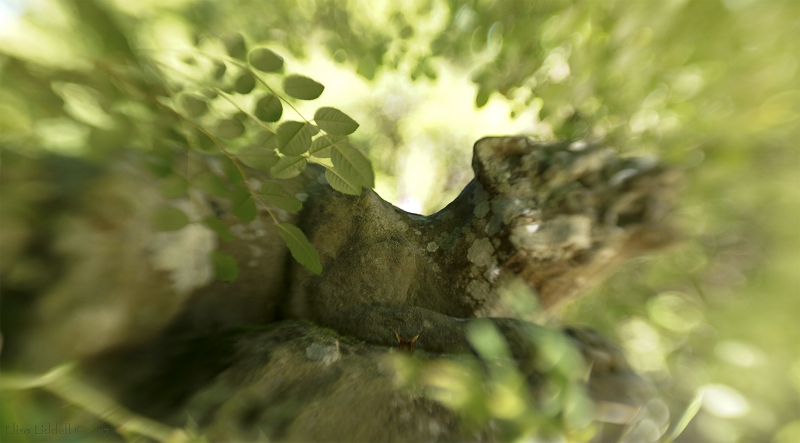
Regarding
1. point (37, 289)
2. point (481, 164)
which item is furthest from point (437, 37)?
point (37, 289)

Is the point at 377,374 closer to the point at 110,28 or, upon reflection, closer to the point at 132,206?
the point at 132,206

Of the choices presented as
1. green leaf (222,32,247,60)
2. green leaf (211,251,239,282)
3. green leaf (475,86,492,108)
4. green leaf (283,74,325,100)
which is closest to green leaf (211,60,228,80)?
green leaf (222,32,247,60)

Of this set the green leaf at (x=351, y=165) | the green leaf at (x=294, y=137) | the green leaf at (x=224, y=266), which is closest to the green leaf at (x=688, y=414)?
the green leaf at (x=351, y=165)

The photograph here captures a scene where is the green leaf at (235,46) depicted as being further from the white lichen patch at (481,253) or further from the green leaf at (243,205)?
the white lichen patch at (481,253)

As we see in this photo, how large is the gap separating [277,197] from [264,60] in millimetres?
273

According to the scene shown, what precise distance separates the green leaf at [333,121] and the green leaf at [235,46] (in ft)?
0.70

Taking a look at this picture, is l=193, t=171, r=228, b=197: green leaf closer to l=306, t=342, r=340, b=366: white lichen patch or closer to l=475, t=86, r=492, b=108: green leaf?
l=306, t=342, r=340, b=366: white lichen patch

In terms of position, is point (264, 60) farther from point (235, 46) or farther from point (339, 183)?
point (339, 183)

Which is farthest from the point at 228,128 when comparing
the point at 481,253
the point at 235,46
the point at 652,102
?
the point at 652,102

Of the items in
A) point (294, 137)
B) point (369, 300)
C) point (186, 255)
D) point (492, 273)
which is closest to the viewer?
point (294, 137)

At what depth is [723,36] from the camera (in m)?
0.68

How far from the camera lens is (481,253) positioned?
3.49 ft

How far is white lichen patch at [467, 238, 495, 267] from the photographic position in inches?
41.6

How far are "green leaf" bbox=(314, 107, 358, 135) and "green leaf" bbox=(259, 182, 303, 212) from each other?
0.58 ft
